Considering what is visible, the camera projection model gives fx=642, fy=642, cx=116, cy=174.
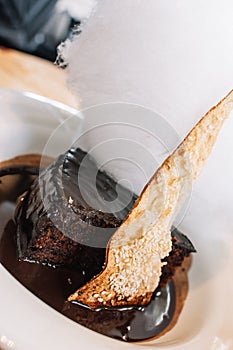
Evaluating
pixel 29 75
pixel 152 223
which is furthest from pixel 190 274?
pixel 29 75

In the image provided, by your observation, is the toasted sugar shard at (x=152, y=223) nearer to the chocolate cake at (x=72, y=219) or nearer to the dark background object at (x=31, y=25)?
the chocolate cake at (x=72, y=219)

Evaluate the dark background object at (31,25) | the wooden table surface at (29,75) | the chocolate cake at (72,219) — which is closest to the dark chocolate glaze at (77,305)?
the chocolate cake at (72,219)

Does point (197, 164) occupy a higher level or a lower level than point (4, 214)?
higher

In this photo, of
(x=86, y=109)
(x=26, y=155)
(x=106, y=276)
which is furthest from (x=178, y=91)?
(x=26, y=155)

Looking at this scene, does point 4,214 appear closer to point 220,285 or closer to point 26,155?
point 26,155

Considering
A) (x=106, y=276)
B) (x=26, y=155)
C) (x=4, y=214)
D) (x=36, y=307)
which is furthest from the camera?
(x=26, y=155)
